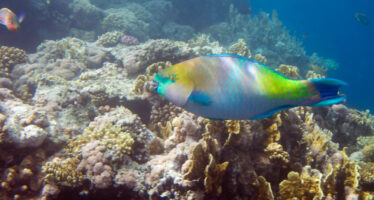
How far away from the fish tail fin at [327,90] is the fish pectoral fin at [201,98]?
65 cm

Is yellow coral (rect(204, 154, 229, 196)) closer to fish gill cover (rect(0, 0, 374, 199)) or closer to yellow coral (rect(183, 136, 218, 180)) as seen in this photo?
fish gill cover (rect(0, 0, 374, 199))

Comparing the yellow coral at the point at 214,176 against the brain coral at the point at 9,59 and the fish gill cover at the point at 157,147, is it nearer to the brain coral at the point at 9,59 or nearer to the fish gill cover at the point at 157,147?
the fish gill cover at the point at 157,147

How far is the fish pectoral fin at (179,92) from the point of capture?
1.49 m

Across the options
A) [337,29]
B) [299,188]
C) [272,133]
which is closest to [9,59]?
[272,133]

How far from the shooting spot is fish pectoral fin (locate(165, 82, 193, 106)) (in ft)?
4.88

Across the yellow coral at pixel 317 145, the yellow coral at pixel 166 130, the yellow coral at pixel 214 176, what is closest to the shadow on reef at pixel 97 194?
the yellow coral at pixel 214 176

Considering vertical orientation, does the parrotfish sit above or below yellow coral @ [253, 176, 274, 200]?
above

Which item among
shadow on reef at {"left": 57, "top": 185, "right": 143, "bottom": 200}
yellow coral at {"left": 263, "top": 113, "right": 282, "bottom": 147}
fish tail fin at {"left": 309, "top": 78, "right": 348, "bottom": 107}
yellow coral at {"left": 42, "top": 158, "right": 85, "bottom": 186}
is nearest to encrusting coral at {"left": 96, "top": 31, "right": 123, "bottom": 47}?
yellow coral at {"left": 42, "top": 158, "right": 85, "bottom": 186}

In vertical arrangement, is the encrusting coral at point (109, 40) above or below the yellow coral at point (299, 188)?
above

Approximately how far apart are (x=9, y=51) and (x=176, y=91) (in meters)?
10.9

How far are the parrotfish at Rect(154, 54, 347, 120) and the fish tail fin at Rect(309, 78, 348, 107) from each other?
0.12 metres

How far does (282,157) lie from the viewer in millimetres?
2904

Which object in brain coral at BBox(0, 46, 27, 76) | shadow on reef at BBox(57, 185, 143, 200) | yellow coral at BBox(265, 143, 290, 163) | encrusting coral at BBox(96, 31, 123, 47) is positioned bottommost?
shadow on reef at BBox(57, 185, 143, 200)

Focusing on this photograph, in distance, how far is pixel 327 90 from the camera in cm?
128
